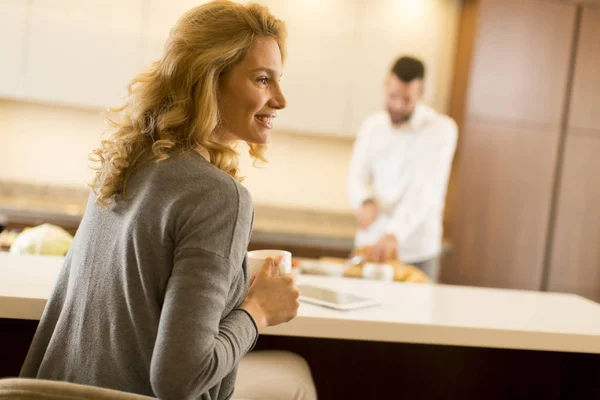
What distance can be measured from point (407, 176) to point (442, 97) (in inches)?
42.4

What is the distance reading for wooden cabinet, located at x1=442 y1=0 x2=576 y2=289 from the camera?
4.09 meters

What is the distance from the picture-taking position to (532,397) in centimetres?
182

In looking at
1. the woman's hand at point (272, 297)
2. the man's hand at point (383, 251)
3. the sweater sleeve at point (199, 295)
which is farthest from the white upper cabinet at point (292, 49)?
the sweater sleeve at point (199, 295)

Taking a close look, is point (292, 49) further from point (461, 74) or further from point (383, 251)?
point (383, 251)

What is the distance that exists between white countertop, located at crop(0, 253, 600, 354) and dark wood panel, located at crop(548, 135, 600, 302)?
2.59 m

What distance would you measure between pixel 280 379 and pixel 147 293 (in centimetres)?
52

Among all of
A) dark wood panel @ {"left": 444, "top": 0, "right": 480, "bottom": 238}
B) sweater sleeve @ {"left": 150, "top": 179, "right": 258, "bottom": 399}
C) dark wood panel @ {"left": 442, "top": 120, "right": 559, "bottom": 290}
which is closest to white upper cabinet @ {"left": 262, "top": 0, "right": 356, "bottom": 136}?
dark wood panel @ {"left": 444, "top": 0, "right": 480, "bottom": 238}

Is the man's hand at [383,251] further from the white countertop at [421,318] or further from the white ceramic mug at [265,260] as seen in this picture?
the white ceramic mug at [265,260]

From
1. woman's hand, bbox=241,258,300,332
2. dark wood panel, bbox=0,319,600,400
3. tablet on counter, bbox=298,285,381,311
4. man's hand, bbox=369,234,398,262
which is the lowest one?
dark wood panel, bbox=0,319,600,400

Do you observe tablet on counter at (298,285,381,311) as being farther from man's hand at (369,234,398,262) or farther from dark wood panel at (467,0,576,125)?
dark wood panel at (467,0,576,125)

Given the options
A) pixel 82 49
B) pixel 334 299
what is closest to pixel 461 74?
pixel 82 49

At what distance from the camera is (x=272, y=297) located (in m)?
1.14

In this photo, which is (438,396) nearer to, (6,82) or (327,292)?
(327,292)

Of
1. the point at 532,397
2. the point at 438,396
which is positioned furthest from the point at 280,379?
the point at 532,397
